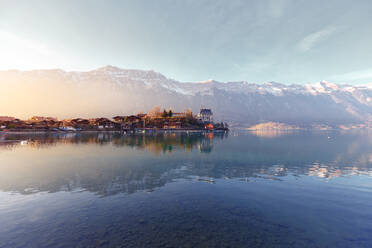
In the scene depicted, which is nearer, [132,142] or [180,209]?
[180,209]

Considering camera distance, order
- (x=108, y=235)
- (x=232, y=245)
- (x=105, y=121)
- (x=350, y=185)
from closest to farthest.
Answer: (x=232, y=245), (x=108, y=235), (x=350, y=185), (x=105, y=121)

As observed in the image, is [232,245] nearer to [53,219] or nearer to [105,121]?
[53,219]

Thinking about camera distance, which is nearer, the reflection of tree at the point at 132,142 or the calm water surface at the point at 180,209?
the calm water surface at the point at 180,209

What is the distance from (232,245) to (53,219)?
1449 cm

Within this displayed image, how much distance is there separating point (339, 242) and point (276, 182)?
14.7 m

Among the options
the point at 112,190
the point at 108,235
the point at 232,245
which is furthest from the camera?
the point at 112,190

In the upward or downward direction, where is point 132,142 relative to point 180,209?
upward

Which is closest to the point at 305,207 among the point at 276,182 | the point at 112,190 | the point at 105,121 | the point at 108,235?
the point at 276,182

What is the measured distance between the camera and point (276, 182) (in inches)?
1043

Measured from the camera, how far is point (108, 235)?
1241 centimetres

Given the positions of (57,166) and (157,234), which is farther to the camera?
(57,166)

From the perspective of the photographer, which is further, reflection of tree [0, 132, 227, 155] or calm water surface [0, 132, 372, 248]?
reflection of tree [0, 132, 227, 155]

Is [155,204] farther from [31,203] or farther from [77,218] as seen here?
[31,203]

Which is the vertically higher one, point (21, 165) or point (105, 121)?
point (105, 121)
